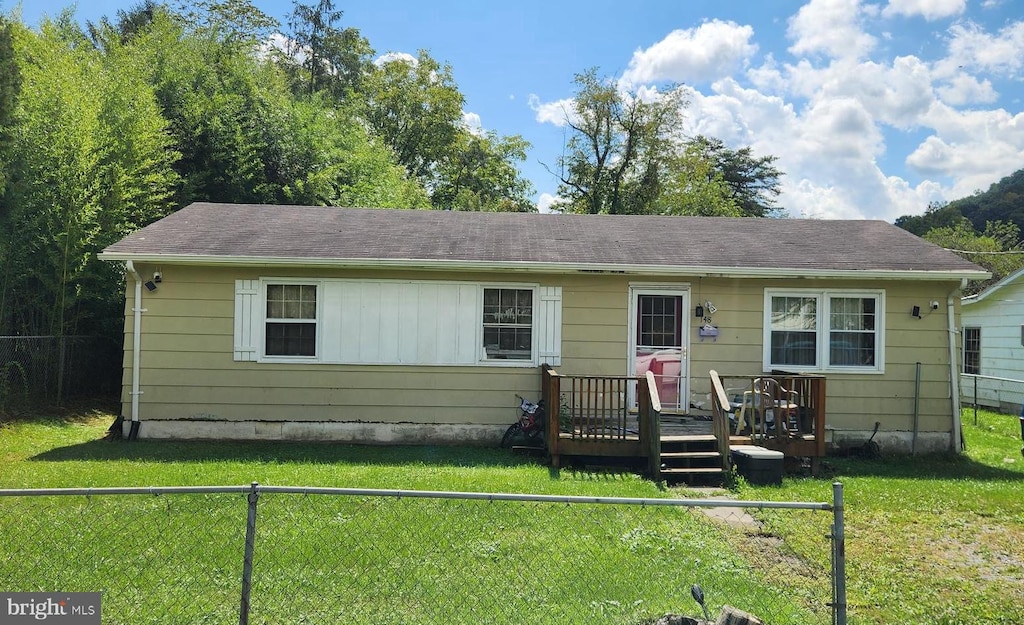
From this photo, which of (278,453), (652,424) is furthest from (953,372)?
(278,453)

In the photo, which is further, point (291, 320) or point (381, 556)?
point (291, 320)

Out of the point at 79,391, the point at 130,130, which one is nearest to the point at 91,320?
the point at 79,391

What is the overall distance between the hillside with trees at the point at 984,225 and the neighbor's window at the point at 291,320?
90.8 feet

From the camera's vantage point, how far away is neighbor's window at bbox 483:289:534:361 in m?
9.79

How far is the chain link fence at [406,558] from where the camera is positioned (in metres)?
3.79

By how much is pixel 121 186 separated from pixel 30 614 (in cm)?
1121

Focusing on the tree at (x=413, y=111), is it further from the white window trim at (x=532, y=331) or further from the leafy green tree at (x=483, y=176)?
the white window trim at (x=532, y=331)

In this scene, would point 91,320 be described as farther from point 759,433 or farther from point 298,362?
point 759,433

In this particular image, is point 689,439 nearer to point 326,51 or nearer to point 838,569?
point 838,569

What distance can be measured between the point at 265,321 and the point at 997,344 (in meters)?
16.1

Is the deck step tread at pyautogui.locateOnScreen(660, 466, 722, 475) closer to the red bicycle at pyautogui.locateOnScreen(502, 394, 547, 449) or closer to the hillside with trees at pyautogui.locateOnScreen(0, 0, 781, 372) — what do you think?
the red bicycle at pyautogui.locateOnScreen(502, 394, 547, 449)

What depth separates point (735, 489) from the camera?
7.43 metres

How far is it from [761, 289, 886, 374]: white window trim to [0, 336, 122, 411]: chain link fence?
37.4 feet

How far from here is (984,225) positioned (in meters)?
42.1
